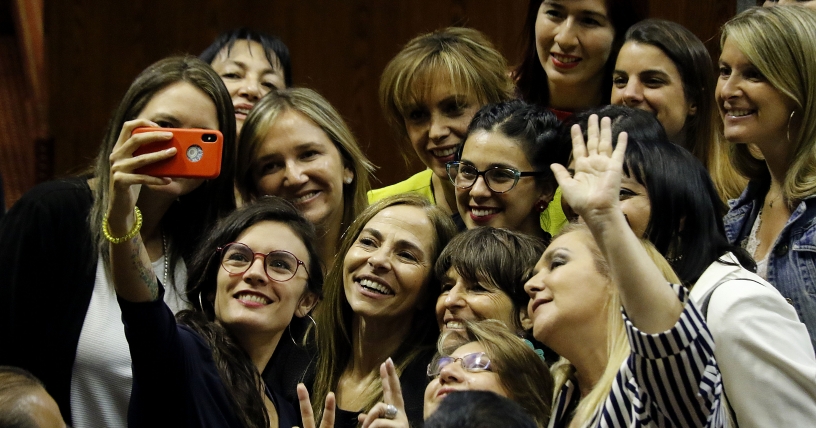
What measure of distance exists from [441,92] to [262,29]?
1.76m

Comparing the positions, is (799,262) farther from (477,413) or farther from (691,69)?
(477,413)

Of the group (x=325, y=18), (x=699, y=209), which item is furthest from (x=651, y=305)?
(x=325, y=18)

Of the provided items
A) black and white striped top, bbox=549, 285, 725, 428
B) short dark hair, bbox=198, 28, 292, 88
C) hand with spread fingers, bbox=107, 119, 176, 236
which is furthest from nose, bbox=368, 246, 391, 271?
short dark hair, bbox=198, 28, 292, 88

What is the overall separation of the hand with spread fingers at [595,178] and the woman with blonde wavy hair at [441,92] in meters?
1.14

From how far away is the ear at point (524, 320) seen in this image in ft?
8.69

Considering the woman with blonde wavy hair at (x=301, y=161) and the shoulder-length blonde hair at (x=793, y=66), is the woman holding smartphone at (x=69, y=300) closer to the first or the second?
the woman with blonde wavy hair at (x=301, y=161)

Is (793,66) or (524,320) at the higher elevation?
(793,66)

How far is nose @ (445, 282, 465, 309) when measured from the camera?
8.79 ft

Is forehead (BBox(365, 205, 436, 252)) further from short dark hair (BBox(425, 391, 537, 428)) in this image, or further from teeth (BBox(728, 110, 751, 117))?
short dark hair (BBox(425, 391, 537, 428))

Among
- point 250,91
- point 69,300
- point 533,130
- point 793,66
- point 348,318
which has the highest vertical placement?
point 793,66

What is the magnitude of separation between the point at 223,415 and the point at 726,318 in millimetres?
1079

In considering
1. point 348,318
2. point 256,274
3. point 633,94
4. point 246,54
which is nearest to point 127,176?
point 256,274

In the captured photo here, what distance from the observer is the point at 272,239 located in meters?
2.84

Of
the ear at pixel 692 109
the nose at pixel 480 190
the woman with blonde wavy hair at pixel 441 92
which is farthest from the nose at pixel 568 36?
the nose at pixel 480 190
